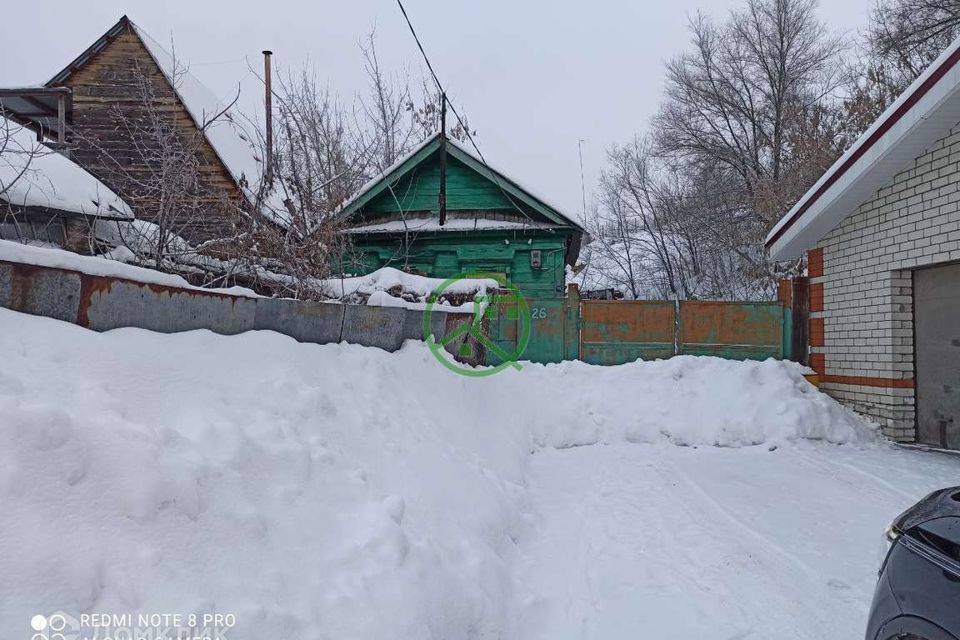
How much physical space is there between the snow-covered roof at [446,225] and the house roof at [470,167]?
15.7 inches

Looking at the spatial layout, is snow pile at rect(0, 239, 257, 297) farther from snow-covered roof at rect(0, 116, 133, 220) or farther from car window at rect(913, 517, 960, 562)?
snow-covered roof at rect(0, 116, 133, 220)

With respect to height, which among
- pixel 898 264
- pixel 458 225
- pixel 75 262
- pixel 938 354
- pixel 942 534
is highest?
pixel 458 225

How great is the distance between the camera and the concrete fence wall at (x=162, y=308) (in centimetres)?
218

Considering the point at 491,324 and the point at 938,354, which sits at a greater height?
the point at 491,324

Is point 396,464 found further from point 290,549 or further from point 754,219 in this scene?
point 754,219

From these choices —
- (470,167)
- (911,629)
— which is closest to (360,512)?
(911,629)

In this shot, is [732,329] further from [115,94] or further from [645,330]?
[115,94]

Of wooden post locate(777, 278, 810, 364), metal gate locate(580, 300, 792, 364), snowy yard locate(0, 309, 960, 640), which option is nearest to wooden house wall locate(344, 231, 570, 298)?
metal gate locate(580, 300, 792, 364)

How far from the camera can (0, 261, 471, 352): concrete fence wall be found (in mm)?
2176

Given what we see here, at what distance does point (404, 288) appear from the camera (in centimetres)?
758

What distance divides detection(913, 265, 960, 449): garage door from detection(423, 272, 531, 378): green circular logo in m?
5.20

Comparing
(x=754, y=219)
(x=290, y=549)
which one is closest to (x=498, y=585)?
(x=290, y=549)

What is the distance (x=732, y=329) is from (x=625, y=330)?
66.3 inches

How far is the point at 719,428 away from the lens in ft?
22.1
